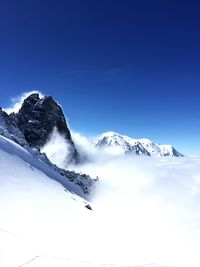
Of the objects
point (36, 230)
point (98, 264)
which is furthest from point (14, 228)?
point (98, 264)

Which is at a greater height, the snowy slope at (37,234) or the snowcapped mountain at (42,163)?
the snowcapped mountain at (42,163)

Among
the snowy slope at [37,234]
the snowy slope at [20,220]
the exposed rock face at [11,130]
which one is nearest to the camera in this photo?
the snowy slope at [37,234]

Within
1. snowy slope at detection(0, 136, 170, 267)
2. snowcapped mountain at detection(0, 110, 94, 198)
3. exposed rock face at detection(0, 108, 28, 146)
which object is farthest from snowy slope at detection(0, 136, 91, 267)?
exposed rock face at detection(0, 108, 28, 146)

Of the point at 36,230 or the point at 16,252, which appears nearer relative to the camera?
the point at 16,252

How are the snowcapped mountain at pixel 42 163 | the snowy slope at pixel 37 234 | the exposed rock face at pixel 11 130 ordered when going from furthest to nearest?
the exposed rock face at pixel 11 130 → the snowcapped mountain at pixel 42 163 → the snowy slope at pixel 37 234

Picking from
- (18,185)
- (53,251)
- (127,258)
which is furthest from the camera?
(18,185)

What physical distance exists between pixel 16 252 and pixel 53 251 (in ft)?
6.51

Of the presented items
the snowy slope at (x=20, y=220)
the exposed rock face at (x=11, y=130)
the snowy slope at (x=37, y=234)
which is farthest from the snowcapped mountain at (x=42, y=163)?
the snowy slope at (x=37, y=234)

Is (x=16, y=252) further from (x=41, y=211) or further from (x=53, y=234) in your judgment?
(x=41, y=211)

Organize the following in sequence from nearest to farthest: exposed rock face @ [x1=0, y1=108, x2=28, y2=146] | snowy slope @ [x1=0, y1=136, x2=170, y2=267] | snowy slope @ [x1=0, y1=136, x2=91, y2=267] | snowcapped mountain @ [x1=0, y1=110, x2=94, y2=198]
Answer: snowy slope @ [x1=0, y1=136, x2=170, y2=267] → snowy slope @ [x1=0, y1=136, x2=91, y2=267] → snowcapped mountain @ [x1=0, y1=110, x2=94, y2=198] → exposed rock face @ [x1=0, y1=108, x2=28, y2=146]

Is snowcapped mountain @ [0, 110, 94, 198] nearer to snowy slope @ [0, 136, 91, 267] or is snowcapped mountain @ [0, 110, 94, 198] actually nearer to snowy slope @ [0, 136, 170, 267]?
snowy slope @ [0, 136, 91, 267]

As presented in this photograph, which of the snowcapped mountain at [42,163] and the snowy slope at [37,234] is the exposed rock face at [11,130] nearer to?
the snowcapped mountain at [42,163]

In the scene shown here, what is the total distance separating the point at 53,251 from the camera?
12.6 m

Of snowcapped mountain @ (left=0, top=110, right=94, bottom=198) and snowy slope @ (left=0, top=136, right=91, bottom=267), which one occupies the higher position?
snowcapped mountain @ (left=0, top=110, right=94, bottom=198)
